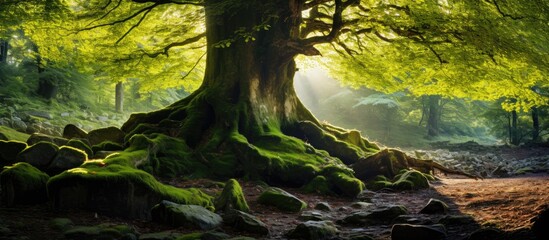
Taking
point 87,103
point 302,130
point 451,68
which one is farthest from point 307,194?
point 87,103

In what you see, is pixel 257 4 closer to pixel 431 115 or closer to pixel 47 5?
pixel 47 5

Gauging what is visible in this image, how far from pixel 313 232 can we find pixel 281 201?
2.00 m

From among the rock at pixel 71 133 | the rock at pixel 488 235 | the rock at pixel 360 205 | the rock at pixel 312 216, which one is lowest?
the rock at pixel 360 205

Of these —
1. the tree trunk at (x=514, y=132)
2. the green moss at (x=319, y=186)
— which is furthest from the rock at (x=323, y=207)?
the tree trunk at (x=514, y=132)

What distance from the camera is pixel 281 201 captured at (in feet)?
22.5

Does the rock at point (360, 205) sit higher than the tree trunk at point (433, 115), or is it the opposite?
the tree trunk at point (433, 115)

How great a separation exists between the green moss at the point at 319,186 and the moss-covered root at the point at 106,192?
379cm

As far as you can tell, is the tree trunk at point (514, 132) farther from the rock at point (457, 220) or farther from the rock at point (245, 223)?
the rock at point (245, 223)

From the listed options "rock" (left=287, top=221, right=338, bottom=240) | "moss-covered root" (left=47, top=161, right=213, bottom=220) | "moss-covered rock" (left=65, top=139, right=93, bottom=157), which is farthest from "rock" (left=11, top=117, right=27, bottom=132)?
"rock" (left=287, top=221, right=338, bottom=240)

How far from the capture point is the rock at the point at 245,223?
516 cm

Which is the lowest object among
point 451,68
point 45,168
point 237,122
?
point 45,168

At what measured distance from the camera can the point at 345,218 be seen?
607cm

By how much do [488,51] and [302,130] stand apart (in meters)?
5.25

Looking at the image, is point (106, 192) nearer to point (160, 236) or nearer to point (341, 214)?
point (160, 236)
